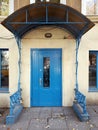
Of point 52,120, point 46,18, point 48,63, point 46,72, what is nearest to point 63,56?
point 48,63

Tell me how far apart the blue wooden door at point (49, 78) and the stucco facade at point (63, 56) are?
0.16 meters

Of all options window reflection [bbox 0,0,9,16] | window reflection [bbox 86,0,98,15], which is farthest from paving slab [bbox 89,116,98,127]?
window reflection [bbox 0,0,9,16]

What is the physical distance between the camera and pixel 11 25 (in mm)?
7082

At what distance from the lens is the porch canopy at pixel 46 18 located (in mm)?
6590

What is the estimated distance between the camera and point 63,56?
338 inches

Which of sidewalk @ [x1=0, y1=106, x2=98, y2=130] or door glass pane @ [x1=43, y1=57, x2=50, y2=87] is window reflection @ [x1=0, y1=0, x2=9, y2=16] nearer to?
door glass pane @ [x1=43, y1=57, x2=50, y2=87]

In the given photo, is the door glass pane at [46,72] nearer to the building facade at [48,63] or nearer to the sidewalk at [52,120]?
the building facade at [48,63]

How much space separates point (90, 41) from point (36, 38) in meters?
2.15

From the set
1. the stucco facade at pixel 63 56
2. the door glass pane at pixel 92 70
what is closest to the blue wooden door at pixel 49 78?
the stucco facade at pixel 63 56

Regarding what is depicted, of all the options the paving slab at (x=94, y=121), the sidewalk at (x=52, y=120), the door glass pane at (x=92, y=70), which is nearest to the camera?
the sidewalk at (x=52, y=120)

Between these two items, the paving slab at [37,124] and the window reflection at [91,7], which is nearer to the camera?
the paving slab at [37,124]

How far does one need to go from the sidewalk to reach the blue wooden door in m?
0.38

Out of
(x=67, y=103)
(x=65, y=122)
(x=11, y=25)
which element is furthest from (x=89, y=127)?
(x=11, y=25)

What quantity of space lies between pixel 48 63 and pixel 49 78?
604mm
